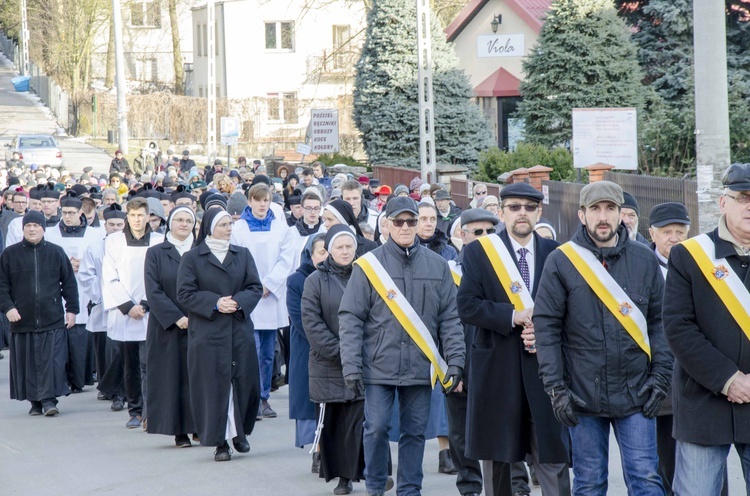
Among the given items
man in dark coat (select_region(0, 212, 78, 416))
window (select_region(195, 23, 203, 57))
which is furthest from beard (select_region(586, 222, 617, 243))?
window (select_region(195, 23, 203, 57))

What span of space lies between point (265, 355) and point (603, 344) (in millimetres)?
6152

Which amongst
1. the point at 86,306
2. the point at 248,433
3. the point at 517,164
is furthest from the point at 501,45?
the point at 248,433

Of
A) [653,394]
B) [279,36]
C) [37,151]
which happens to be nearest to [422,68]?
[653,394]

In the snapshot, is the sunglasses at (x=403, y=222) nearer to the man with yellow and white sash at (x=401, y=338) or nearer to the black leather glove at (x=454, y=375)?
the man with yellow and white sash at (x=401, y=338)

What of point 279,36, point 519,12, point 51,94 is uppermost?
point 279,36

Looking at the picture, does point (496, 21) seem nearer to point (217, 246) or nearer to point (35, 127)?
point (217, 246)

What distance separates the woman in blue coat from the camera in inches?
365

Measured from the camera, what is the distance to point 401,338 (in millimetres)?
7855

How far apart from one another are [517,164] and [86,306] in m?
12.1

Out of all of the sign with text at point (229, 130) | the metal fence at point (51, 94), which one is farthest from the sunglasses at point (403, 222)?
the metal fence at point (51, 94)

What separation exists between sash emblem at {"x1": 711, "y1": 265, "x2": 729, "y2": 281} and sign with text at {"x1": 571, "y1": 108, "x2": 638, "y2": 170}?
13.2 metres

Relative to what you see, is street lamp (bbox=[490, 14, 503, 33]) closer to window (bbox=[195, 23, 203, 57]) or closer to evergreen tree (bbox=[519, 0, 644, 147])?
evergreen tree (bbox=[519, 0, 644, 147])

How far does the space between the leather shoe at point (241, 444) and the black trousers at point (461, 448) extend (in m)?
2.27

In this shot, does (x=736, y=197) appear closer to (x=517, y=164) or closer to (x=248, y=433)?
(x=248, y=433)
